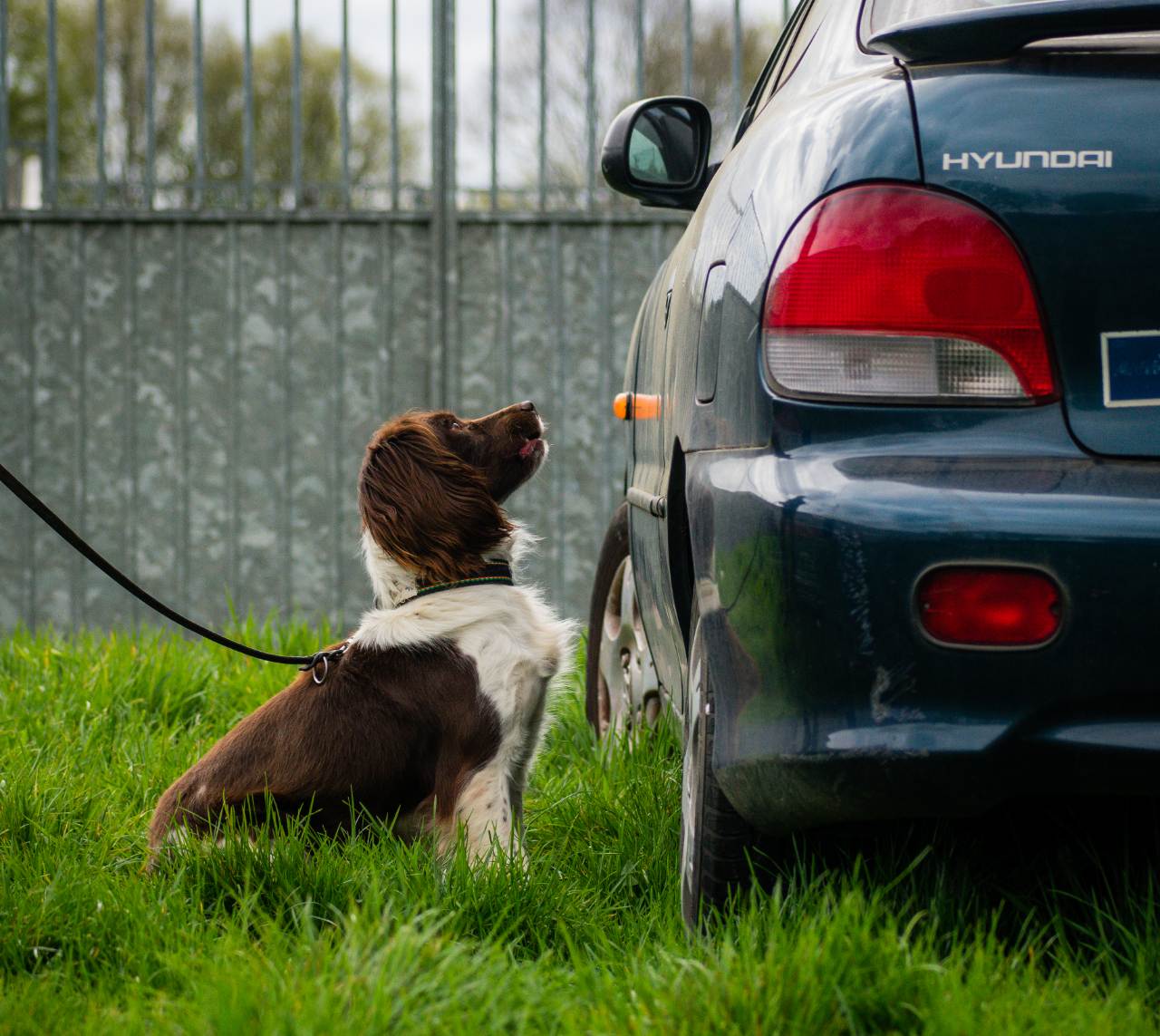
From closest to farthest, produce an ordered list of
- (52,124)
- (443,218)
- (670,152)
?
(670,152) → (52,124) → (443,218)

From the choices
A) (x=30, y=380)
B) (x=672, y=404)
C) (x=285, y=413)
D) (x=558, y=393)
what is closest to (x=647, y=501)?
(x=672, y=404)

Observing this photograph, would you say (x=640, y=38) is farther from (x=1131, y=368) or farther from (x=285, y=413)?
(x=1131, y=368)

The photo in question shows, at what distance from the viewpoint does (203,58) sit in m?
6.94

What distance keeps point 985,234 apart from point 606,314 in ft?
17.9

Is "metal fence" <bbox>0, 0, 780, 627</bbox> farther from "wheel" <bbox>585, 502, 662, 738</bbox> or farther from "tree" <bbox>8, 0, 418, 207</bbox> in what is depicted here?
"wheel" <bbox>585, 502, 662, 738</bbox>

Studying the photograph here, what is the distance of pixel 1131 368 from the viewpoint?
168cm

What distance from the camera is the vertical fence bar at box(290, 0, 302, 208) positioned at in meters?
6.78

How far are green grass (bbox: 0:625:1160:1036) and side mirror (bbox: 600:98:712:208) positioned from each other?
1.33 metres

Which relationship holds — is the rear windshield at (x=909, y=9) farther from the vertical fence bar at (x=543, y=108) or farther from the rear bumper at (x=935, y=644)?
the vertical fence bar at (x=543, y=108)

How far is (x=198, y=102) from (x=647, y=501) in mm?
4857

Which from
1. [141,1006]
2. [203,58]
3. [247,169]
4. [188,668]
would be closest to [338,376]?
[247,169]

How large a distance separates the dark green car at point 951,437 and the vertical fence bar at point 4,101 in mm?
5938

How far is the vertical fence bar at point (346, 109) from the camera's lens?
676cm

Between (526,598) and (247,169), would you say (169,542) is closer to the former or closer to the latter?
(247,169)
